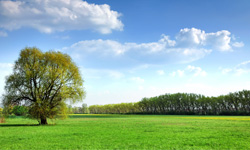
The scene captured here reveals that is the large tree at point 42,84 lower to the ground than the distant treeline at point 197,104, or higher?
higher

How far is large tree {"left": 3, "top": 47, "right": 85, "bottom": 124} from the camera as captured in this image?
3591cm

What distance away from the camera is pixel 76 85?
38531 millimetres

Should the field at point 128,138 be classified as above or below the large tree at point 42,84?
below

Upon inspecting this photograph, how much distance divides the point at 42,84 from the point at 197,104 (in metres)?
133

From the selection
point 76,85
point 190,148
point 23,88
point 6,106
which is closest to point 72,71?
point 76,85

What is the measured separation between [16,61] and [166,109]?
150 metres

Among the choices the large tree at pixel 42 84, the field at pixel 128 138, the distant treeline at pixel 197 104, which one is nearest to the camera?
the field at pixel 128 138

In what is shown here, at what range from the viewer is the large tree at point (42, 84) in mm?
35906

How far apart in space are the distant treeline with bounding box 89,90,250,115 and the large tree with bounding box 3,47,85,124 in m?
99.6

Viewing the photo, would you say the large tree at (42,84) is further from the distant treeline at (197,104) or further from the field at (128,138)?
the distant treeline at (197,104)

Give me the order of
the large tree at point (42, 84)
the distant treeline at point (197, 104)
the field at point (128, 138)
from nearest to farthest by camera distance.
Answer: the field at point (128, 138)
the large tree at point (42, 84)
the distant treeline at point (197, 104)

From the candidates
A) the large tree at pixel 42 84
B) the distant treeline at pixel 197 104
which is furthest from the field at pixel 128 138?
the distant treeline at pixel 197 104

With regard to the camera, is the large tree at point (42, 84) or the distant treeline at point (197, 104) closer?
the large tree at point (42, 84)

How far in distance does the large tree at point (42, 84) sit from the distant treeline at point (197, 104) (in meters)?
99.6
